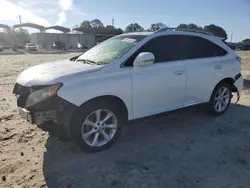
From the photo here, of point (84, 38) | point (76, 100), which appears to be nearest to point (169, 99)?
point (76, 100)

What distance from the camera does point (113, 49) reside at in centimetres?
453

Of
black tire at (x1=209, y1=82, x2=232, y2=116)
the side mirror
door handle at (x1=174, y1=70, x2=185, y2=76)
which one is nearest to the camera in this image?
the side mirror

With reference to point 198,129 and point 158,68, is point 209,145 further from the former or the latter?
point 158,68

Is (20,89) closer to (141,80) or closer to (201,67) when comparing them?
(141,80)

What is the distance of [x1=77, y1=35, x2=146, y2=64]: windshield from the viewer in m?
4.21

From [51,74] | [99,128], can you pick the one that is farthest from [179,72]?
[51,74]

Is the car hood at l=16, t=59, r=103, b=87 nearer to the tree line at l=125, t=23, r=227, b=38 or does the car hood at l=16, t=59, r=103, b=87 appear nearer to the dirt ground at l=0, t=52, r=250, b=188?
the dirt ground at l=0, t=52, r=250, b=188

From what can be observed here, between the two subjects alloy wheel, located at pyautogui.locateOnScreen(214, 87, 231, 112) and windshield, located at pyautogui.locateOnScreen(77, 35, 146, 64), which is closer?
windshield, located at pyautogui.locateOnScreen(77, 35, 146, 64)

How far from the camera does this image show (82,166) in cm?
355

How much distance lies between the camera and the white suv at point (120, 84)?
139 inches

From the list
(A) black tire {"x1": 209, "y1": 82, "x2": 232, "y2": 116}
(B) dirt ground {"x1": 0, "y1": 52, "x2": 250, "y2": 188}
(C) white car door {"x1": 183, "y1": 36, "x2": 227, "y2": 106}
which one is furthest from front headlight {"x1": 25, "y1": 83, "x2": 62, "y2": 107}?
(A) black tire {"x1": 209, "y1": 82, "x2": 232, "y2": 116}

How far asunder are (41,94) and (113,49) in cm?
161

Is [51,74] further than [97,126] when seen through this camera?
No

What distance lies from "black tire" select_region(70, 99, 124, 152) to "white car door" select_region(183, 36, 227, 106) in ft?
5.32
